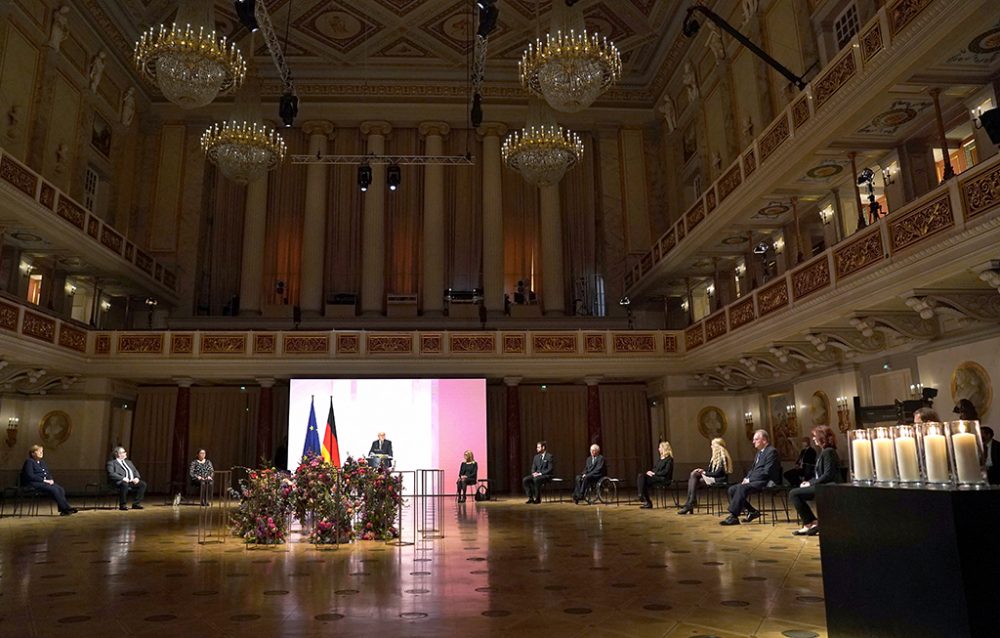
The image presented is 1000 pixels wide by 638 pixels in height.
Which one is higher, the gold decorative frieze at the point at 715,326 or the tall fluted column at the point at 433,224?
the tall fluted column at the point at 433,224

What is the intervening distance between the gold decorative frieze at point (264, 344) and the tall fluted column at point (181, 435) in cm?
202

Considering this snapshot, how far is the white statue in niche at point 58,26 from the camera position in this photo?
1830 centimetres

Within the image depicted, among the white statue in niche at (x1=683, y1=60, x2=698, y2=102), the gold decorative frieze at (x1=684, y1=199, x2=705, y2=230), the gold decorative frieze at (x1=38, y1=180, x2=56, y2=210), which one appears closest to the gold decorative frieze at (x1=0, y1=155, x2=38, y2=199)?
the gold decorative frieze at (x1=38, y1=180, x2=56, y2=210)

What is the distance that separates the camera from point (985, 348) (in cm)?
1062

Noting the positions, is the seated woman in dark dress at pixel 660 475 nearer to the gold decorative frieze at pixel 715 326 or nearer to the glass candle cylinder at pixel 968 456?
the gold decorative frieze at pixel 715 326

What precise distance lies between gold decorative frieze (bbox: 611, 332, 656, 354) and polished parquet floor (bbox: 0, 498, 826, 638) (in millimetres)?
9966

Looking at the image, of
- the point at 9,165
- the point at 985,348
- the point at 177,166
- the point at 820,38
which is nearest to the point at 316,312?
the point at 177,166

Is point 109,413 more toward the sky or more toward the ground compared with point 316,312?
more toward the ground

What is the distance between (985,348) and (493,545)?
27.2 feet

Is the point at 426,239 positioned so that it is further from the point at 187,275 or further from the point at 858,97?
the point at 858,97

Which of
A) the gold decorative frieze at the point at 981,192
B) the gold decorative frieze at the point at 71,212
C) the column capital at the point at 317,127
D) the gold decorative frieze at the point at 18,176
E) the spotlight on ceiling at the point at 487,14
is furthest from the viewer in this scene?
the column capital at the point at 317,127

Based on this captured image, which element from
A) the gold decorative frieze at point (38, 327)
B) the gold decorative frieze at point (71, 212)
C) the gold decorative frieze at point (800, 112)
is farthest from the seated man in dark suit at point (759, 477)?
the gold decorative frieze at point (71, 212)

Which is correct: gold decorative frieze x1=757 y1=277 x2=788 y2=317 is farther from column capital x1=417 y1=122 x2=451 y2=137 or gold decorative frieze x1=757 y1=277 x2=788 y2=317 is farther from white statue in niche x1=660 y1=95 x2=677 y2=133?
column capital x1=417 y1=122 x2=451 y2=137

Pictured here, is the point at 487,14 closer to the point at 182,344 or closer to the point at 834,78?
the point at 834,78
